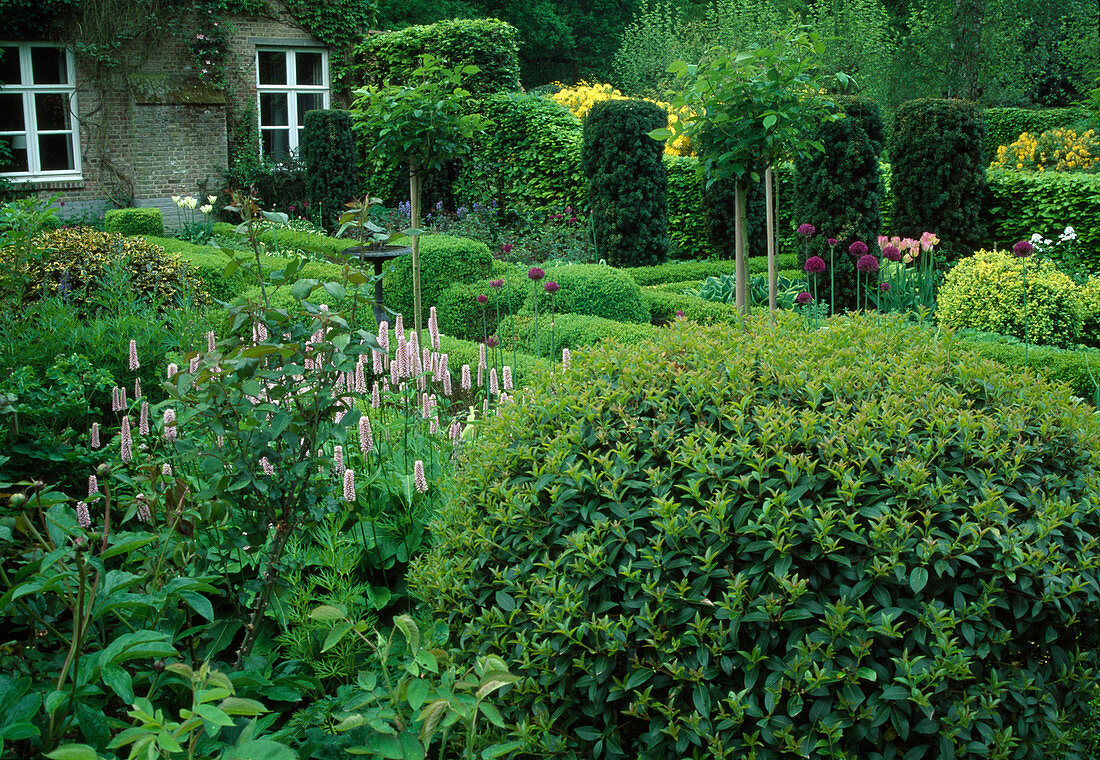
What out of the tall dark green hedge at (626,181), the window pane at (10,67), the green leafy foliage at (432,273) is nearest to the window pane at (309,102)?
the window pane at (10,67)

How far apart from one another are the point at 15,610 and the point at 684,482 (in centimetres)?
140

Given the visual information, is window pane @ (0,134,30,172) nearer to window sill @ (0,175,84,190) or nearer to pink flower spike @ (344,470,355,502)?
window sill @ (0,175,84,190)

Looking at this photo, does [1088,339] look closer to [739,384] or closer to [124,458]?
[739,384]

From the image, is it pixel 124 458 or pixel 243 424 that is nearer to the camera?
pixel 243 424

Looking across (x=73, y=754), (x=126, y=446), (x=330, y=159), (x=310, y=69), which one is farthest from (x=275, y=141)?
(x=73, y=754)

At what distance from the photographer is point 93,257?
22.2ft

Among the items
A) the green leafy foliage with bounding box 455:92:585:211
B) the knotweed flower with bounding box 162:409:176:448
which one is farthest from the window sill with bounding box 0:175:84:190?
the knotweed flower with bounding box 162:409:176:448

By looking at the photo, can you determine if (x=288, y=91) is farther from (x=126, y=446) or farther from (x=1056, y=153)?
(x=126, y=446)

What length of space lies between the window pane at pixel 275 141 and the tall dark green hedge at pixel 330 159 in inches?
102

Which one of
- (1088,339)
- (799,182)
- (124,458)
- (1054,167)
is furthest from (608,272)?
(1054,167)

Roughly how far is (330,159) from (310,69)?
3972 mm

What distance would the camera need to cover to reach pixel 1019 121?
55.8ft

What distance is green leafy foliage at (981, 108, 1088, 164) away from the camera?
54.4 ft

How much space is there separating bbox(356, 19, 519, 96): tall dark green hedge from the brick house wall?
2513 millimetres
